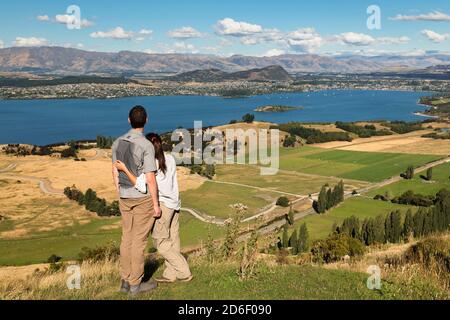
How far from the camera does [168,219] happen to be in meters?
7.81

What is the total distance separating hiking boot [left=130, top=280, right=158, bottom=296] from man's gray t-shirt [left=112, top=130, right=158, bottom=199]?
1.43m

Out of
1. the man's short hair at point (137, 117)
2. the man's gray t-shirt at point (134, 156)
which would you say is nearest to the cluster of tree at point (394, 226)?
the man's gray t-shirt at point (134, 156)

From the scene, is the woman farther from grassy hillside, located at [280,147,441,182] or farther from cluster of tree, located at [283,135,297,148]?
cluster of tree, located at [283,135,297,148]

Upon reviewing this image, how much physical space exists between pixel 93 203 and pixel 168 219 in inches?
2262

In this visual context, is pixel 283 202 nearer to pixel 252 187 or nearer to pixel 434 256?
pixel 252 187

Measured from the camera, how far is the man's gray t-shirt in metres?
7.14

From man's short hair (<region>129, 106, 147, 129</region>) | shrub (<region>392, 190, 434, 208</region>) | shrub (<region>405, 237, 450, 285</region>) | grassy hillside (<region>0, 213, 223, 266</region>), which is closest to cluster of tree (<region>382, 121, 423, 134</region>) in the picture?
shrub (<region>392, 190, 434, 208</region>)

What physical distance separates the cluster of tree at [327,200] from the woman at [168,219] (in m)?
54.5

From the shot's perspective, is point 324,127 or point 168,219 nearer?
point 168,219

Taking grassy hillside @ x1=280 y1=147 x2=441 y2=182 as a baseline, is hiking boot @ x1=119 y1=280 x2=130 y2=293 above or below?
above

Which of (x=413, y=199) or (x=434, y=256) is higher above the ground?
(x=434, y=256)

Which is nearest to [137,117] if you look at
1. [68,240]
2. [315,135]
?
[68,240]

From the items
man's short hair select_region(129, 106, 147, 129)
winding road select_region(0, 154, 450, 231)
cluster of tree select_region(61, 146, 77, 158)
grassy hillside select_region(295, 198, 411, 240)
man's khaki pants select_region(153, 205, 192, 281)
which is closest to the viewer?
man's short hair select_region(129, 106, 147, 129)

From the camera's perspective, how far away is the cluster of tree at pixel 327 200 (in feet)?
200
